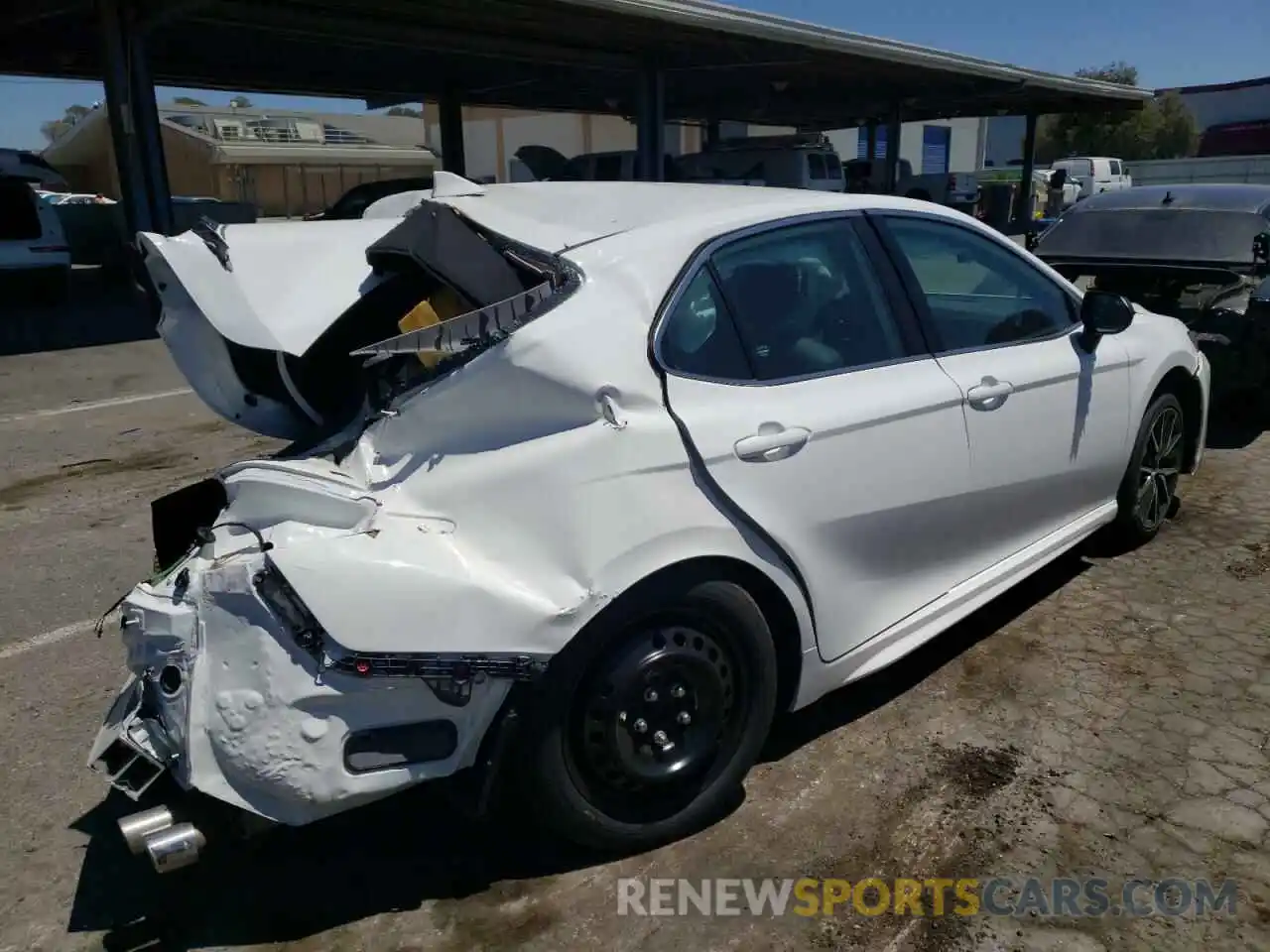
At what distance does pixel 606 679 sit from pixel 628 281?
106 cm

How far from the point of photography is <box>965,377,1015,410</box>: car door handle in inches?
135

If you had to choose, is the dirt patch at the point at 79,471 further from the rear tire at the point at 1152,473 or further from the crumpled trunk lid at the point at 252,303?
the rear tire at the point at 1152,473

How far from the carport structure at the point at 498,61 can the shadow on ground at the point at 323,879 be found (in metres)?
12.0

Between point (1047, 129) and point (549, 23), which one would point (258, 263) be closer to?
point (549, 23)

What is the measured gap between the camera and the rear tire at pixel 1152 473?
4.53 m

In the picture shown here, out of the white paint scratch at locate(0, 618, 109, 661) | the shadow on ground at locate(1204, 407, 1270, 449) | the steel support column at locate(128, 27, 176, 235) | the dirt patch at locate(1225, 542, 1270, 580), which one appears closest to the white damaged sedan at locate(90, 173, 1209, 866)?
the dirt patch at locate(1225, 542, 1270, 580)

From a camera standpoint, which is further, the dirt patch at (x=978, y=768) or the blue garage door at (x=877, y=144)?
the blue garage door at (x=877, y=144)

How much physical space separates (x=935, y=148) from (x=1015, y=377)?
1900 inches

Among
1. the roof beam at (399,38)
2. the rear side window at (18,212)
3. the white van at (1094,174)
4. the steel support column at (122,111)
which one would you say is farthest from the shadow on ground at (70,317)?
the white van at (1094,174)

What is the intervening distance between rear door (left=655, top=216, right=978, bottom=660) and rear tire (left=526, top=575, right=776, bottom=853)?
0.29 m

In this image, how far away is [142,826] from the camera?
2.36 m

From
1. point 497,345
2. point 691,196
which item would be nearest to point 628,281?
point 497,345

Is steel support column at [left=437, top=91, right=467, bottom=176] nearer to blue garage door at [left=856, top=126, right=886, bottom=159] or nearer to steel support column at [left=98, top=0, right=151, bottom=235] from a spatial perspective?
steel support column at [left=98, top=0, right=151, bottom=235]

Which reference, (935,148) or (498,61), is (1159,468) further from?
(935,148)
